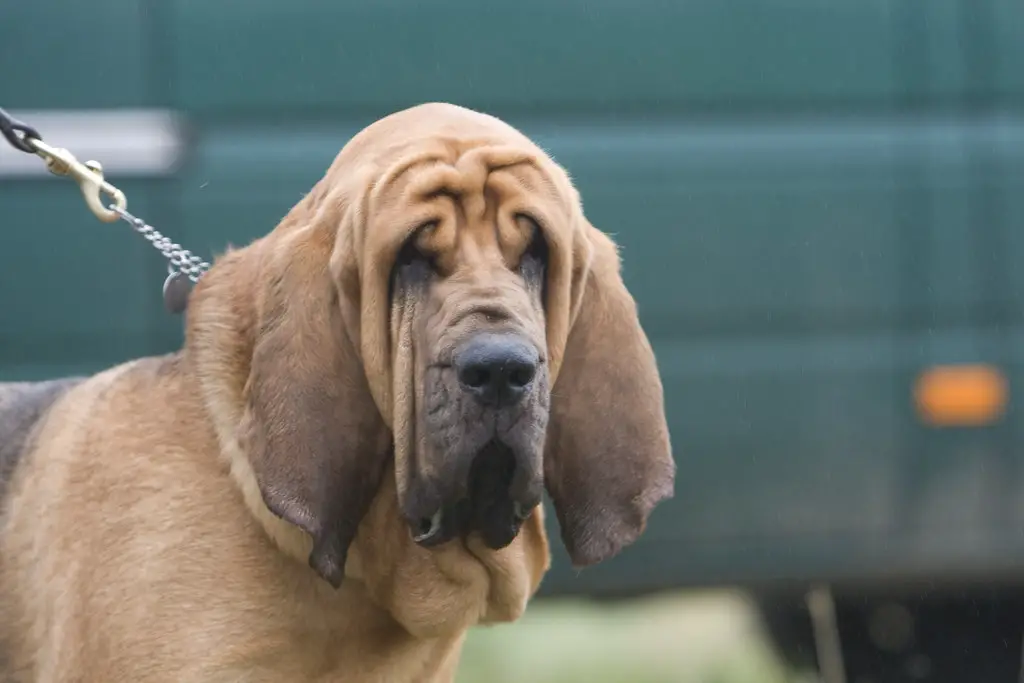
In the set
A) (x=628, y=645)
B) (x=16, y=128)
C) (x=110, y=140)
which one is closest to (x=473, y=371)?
(x=16, y=128)

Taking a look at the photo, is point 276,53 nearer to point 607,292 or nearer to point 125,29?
point 125,29

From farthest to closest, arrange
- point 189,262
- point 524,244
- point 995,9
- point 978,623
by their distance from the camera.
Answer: point 978,623, point 995,9, point 189,262, point 524,244

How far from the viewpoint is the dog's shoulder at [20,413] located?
391 cm

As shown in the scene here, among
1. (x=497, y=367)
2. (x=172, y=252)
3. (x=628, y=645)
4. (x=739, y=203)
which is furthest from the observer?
(x=628, y=645)

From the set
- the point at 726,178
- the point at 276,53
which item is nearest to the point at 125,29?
Answer: the point at 276,53

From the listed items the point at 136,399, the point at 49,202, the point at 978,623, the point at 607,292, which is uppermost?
the point at 607,292

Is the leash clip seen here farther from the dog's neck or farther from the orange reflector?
the orange reflector

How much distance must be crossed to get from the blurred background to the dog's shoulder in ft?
4.16

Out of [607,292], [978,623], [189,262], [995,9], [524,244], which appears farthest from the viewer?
[978,623]

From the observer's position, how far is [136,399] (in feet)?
12.2

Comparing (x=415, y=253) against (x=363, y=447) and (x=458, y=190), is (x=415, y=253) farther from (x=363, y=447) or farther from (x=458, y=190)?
(x=363, y=447)

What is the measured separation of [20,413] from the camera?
13.3ft

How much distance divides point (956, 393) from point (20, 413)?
3.11m

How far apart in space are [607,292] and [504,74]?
2130 mm
